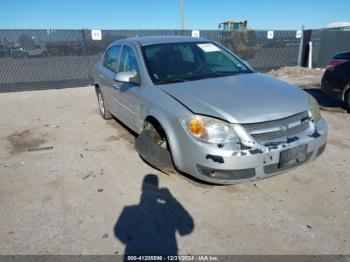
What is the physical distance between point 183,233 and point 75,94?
8.68 metres

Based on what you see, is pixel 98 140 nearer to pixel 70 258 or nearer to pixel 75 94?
pixel 70 258

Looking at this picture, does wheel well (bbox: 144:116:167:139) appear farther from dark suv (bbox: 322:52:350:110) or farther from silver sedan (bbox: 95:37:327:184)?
dark suv (bbox: 322:52:350:110)

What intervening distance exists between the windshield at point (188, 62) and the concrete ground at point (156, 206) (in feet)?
4.18

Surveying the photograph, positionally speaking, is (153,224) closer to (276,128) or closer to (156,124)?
(156,124)

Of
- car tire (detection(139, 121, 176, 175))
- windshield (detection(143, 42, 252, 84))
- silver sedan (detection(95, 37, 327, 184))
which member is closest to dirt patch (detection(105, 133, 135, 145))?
silver sedan (detection(95, 37, 327, 184))

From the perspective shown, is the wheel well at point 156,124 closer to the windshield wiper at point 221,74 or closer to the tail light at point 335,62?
the windshield wiper at point 221,74

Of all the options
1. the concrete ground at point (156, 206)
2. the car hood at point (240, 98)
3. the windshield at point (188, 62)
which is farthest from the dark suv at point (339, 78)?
the car hood at point (240, 98)

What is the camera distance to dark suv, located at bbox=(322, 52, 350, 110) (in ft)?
20.0

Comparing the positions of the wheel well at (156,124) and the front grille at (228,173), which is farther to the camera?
the wheel well at (156,124)

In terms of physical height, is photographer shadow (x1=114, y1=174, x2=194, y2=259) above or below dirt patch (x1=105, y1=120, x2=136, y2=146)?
below

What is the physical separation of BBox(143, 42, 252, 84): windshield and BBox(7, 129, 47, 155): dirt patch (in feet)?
8.72

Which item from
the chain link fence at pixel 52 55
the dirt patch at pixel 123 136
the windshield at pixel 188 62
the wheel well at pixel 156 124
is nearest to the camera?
the wheel well at pixel 156 124

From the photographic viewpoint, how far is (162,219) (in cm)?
290

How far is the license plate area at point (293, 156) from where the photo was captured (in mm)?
2848
